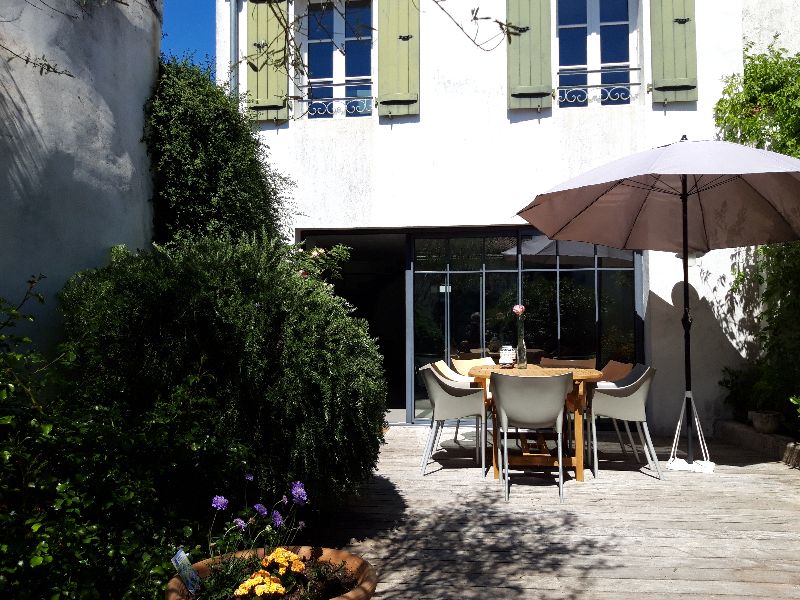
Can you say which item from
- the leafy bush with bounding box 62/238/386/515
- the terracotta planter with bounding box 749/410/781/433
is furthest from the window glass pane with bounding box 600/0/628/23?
the leafy bush with bounding box 62/238/386/515

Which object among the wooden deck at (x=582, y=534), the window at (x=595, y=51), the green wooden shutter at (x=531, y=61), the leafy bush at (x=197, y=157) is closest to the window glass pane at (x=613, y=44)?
the window at (x=595, y=51)

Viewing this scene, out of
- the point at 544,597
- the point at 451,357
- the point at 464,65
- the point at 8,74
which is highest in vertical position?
the point at 464,65

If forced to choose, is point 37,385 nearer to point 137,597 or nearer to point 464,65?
point 137,597

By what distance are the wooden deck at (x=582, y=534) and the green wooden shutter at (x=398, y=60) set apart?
13.3 feet

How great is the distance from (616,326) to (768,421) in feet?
6.10

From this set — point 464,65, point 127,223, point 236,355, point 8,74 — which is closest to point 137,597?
point 236,355

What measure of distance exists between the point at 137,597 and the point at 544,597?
177 centimetres

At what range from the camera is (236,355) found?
364cm

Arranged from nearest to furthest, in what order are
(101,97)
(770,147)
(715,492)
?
1. (101,97)
2. (715,492)
3. (770,147)

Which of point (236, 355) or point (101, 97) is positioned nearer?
point (236, 355)

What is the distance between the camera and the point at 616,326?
312 inches

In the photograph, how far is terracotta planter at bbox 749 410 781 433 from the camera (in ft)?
21.6

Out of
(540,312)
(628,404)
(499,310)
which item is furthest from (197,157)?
(540,312)

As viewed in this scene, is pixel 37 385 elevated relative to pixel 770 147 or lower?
lower
